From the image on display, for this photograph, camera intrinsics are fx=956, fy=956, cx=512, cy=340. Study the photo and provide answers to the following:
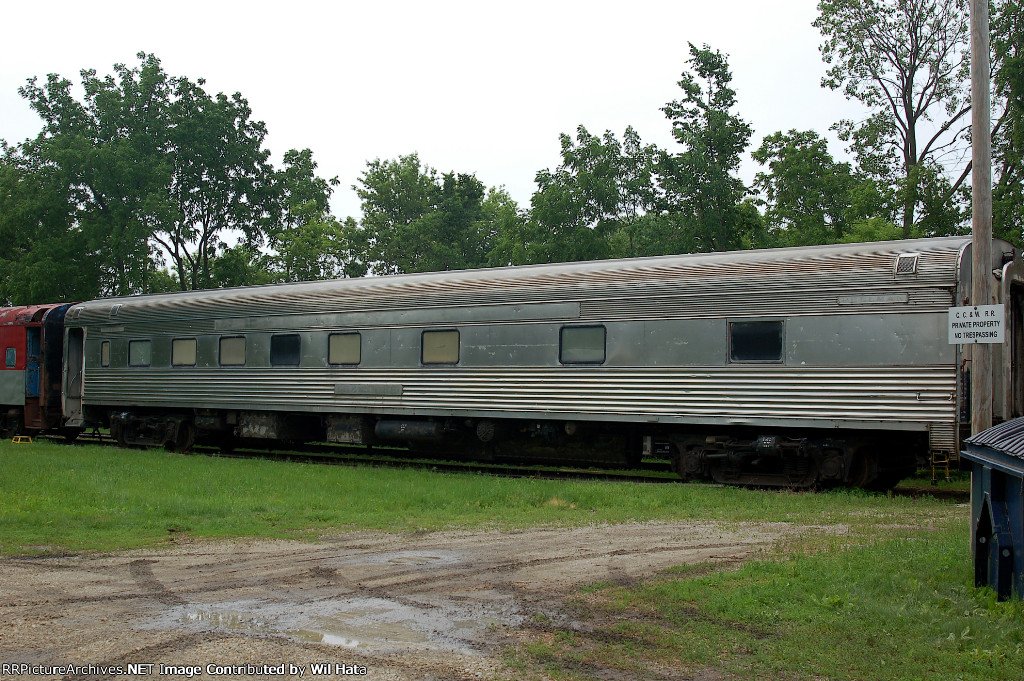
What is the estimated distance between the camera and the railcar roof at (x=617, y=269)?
13000mm

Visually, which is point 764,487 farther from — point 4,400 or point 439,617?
point 4,400

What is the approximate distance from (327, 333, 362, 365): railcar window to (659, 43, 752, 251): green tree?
12.8 metres

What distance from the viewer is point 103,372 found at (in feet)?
72.5

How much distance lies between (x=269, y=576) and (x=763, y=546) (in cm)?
444

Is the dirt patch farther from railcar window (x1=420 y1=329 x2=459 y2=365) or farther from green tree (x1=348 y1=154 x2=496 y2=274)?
green tree (x1=348 y1=154 x2=496 y2=274)

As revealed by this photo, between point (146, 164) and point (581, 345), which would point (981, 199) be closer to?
point (581, 345)

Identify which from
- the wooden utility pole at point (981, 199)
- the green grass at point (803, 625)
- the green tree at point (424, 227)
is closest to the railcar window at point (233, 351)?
the green grass at point (803, 625)

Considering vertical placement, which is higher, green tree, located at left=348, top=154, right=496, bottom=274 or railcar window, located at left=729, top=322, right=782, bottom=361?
green tree, located at left=348, top=154, right=496, bottom=274

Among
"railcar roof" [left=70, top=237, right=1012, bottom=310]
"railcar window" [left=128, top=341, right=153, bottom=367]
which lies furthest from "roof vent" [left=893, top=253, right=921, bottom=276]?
"railcar window" [left=128, top=341, right=153, bottom=367]

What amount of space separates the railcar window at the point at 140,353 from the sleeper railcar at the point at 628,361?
20.2 inches

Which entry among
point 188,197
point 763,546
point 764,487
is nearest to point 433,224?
point 188,197

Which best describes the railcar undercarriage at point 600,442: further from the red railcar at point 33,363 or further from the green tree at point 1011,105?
the green tree at point 1011,105

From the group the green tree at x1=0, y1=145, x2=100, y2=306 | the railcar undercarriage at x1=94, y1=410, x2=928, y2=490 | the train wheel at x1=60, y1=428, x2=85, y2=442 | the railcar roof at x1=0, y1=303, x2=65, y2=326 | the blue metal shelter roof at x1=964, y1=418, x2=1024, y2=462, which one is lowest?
the train wheel at x1=60, y1=428, x2=85, y2=442

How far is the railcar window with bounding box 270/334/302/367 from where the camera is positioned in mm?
18609
